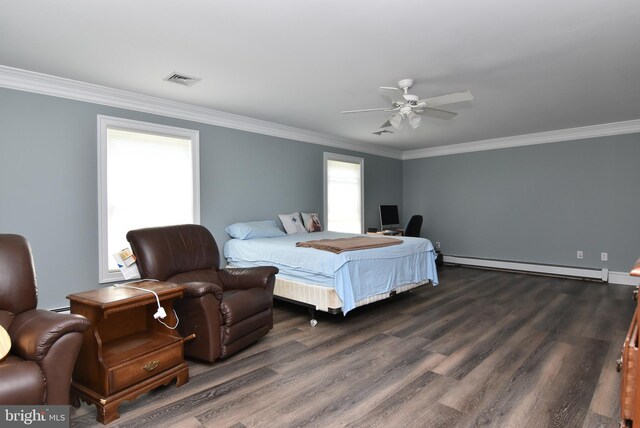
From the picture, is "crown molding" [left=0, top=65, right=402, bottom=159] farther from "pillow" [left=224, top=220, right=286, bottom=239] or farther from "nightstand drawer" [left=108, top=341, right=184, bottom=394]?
"nightstand drawer" [left=108, top=341, right=184, bottom=394]

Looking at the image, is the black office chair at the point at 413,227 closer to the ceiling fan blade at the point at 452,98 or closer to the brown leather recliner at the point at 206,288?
the ceiling fan blade at the point at 452,98

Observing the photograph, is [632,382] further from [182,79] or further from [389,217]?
[389,217]

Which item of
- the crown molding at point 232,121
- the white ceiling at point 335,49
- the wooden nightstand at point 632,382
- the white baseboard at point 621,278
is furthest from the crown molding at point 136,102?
the white baseboard at point 621,278

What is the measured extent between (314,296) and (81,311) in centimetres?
199

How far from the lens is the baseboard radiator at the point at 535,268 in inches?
213

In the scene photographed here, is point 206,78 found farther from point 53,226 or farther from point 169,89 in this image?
point 53,226

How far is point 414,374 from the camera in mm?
2514

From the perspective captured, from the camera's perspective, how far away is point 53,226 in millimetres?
3365

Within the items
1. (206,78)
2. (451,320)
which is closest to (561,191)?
(451,320)

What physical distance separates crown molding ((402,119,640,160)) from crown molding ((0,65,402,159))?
2619 mm

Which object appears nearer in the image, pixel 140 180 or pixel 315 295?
pixel 315 295

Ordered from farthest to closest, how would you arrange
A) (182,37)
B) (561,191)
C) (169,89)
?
(561,191) → (169,89) → (182,37)

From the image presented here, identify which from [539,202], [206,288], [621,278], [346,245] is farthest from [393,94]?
[621,278]

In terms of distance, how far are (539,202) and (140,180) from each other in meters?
6.14
